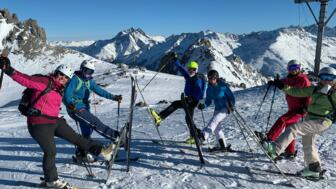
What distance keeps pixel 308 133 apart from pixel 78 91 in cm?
510

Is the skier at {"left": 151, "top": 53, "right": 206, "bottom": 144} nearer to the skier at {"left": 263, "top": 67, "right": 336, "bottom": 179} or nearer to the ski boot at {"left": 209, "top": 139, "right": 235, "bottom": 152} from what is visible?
the ski boot at {"left": 209, "top": 139, "right": 235, "bottom": 152}

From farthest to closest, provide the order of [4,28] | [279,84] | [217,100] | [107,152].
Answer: [4,28] < [217,100] < [107,152] < [279,84]

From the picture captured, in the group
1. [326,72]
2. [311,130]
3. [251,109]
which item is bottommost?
[251,109]

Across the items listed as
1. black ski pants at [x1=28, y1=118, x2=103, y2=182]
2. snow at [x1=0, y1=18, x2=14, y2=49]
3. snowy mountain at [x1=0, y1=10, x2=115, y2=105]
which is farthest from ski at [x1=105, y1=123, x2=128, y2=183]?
snow at [x1=0, y1=18, x2=14, y2=49]

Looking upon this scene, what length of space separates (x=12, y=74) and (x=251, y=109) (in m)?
14.4

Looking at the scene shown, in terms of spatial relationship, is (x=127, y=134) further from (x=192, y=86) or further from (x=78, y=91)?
(x=192, y=86)

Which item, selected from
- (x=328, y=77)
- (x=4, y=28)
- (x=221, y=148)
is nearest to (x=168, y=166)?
(x=221, y=148)

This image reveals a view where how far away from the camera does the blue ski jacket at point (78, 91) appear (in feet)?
29.1

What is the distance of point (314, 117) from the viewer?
26.2ft

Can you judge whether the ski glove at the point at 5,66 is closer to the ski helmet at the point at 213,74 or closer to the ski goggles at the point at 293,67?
the ski helmet at the point at 213,74

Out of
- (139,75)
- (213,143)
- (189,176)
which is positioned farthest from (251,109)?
(139,75)

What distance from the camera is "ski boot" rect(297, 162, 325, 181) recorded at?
26.4 feet

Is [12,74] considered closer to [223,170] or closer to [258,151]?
[223,170]

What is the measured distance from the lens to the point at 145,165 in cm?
945
